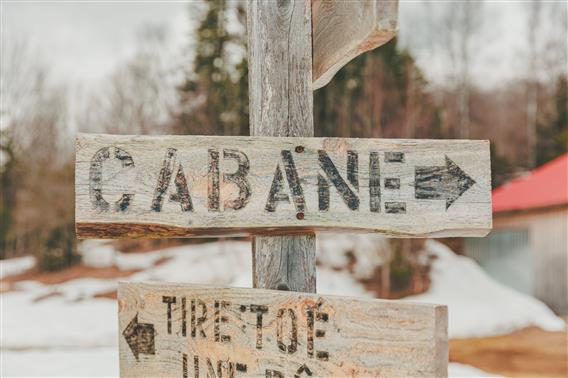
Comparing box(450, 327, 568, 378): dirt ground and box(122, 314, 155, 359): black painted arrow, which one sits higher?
box(122, 314, 155, 359): black painted arrow

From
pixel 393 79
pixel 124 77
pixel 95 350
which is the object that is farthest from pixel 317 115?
pixel 95 350

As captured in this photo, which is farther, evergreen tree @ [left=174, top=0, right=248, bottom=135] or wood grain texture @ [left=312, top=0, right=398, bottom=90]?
evergreen tree @ [left=174, top=0, right=248, bottom=135]

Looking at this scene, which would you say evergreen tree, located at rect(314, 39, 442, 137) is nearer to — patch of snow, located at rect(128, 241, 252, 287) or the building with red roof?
the building with red roof

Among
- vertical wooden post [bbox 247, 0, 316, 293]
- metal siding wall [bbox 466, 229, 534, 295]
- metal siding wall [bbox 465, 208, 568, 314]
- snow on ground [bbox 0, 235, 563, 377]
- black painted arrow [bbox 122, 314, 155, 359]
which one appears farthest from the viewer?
metal siding wall [bbox 466, 229, 534, 295]

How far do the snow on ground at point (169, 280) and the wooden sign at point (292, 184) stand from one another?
5.25 metres

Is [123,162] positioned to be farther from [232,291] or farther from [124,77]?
[124,77]

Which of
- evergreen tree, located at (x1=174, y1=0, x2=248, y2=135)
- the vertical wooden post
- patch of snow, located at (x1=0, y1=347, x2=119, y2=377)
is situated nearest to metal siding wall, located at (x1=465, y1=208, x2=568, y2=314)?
evergreen tree, located at (x1=174, y1=0, x2=248, y2=135)

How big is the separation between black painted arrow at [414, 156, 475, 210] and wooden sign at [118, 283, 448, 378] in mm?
359

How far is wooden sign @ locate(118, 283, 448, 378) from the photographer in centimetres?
140

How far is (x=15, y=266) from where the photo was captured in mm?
18172

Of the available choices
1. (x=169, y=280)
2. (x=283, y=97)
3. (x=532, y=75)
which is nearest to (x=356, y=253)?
(x=169, y=280)

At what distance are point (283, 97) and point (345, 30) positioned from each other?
34cm

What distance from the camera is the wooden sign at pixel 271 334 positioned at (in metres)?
1.40

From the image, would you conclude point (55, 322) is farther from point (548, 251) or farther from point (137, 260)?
point (548, 251)
